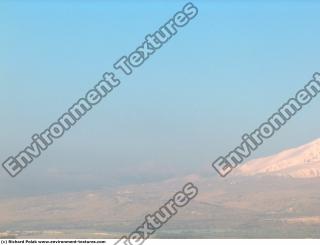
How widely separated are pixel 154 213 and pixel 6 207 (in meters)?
6.53

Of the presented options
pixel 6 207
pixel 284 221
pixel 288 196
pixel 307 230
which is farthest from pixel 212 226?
pixel 288 196

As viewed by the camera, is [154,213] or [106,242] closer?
[106,242]

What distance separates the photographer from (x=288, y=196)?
22.6 meters

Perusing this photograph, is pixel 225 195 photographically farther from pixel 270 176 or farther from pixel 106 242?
pixel 106 242

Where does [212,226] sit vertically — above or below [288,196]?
above

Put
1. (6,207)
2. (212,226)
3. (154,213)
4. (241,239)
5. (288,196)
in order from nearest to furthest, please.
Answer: (241,239) → (154,213) → (212,226) → (6,207) → (288,196)

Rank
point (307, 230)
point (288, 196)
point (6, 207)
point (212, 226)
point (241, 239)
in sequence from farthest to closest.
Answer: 1. point (288, 196)
2. point (6, 207)
3. point (212, 226)
4. point (307, 230)
5. point (241, 239)

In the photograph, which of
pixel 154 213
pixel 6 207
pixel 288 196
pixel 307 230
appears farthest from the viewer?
pixel 288 196

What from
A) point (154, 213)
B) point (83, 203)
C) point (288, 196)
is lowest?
point (288, 196)

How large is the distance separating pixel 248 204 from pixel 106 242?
1004cm

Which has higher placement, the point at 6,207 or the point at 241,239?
the point at 6,207

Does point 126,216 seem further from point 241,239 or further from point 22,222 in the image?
point 241,239

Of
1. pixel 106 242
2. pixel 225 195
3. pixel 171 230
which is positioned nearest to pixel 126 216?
pixel 225 195

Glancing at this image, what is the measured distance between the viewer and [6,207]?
53.5 feet
